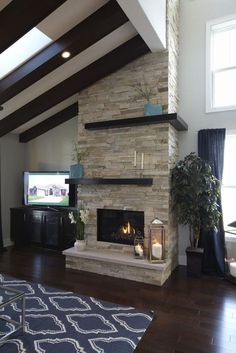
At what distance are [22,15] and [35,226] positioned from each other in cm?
399

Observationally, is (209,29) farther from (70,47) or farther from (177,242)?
(177,242)

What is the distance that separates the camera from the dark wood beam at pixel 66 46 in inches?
125

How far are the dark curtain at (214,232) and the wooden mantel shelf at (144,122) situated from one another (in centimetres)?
47

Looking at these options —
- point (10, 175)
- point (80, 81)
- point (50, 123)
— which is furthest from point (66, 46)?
point (10, 175)

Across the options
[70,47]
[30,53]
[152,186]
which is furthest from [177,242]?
[30,53]

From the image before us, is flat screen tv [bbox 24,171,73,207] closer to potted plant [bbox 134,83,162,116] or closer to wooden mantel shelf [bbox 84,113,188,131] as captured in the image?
wooden mantel shelf [bbox 84,113,188,131]

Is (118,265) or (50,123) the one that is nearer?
(118,265)

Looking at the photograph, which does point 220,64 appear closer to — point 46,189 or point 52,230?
point 46,189

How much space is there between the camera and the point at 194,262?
3.90 m

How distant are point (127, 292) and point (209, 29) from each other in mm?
4335

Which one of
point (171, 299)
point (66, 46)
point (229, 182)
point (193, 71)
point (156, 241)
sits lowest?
point (171, 299)

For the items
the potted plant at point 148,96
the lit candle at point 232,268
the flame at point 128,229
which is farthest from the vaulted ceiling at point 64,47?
the lit candle at point 232,268

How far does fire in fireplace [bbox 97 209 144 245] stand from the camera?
414 cm

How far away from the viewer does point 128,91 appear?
4.19 meters
